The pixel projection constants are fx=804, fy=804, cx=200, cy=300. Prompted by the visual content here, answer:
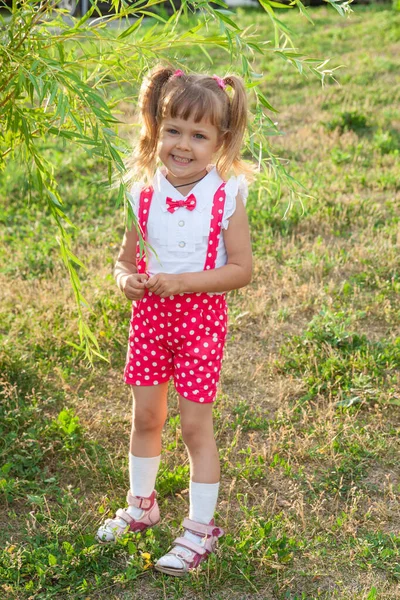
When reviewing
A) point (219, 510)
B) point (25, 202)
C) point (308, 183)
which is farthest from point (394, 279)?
point (25, 202)

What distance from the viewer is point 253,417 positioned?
157 inches

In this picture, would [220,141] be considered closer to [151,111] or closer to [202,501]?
[151,111]

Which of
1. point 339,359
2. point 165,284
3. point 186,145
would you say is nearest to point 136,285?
point 165,284

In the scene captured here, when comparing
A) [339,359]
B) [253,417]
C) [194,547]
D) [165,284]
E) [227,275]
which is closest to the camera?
[165,284]

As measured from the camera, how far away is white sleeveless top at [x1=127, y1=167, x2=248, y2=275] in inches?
116

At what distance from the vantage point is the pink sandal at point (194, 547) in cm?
300

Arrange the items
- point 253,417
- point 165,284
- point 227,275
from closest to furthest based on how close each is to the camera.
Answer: point 165,284
point 227,275
point 253,417

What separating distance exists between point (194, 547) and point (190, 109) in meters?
1.63

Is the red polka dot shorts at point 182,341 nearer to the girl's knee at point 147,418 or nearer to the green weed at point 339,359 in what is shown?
the girl's knee at point 147,418

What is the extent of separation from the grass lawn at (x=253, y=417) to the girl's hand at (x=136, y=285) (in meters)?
0.94

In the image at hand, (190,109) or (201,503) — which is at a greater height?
(190,109)

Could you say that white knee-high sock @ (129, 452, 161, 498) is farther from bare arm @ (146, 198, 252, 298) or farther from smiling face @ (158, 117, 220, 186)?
smiling face @ (158, 117, 220, 186)

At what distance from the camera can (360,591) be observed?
2943mm

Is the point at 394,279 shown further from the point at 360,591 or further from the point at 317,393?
the point at 360,591
